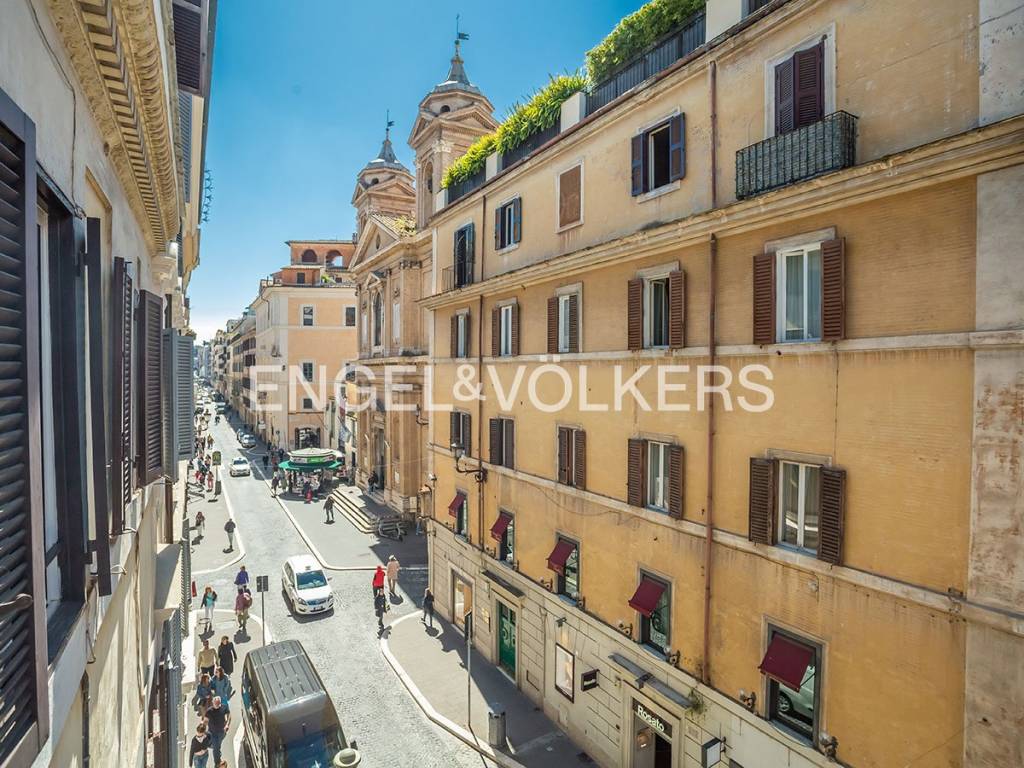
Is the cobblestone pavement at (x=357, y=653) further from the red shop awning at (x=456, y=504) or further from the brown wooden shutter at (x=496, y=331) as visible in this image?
the brown wooden shutter at (x=496, y=331)

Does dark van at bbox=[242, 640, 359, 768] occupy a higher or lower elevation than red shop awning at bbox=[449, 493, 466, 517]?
lower

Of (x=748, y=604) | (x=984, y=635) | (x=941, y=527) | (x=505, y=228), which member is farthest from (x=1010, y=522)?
(x=505, y=228)

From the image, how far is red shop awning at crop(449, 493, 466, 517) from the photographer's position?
20.6 metres

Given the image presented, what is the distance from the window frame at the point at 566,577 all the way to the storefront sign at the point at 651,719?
2806mm

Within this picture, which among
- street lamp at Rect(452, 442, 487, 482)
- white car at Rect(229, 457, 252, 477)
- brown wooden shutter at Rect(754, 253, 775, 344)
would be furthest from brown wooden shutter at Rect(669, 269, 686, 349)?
white car at Rect(229, 457, 252, 477)

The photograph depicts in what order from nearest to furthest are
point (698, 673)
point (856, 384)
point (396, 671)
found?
1. point (856, 384)
2. point (698, 673)
3. point (396, 671)

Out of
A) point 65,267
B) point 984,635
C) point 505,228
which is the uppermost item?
point 505,228

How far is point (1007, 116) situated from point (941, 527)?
5170mm

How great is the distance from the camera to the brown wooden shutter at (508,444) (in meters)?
17.8

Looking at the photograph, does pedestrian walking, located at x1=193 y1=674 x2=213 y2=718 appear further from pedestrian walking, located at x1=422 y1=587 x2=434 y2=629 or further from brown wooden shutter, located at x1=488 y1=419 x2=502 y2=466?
brown wooden shutter, located at x1=488 y1=419 x2=502 y2=466

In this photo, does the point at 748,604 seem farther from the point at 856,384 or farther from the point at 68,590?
the point at 68,590

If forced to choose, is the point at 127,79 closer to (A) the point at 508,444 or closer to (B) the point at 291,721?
(B) the point at 291,721

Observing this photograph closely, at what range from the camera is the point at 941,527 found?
7961 mm

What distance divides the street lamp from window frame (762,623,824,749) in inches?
419
